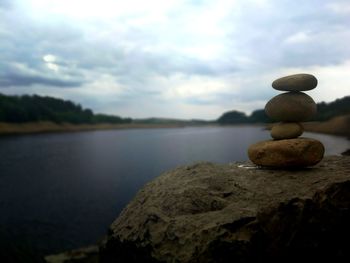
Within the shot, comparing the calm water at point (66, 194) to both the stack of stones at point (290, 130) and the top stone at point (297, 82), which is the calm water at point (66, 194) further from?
the top stone at point (297, 82)

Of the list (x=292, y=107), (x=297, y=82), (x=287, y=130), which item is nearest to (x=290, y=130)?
(x=287, y=130)

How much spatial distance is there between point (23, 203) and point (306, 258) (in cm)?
2325

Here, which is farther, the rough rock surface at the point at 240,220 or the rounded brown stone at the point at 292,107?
the rounded brown stone at the point at 292,107

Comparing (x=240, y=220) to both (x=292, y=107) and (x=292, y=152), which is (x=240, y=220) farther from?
(x=292, y=107)

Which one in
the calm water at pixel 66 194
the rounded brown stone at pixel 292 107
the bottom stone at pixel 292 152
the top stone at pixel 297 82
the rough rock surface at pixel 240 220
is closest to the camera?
the rough rock surface at pixel 240 220

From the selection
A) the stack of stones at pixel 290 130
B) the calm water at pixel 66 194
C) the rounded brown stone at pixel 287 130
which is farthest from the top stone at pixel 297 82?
the calm water at pixel 66 194

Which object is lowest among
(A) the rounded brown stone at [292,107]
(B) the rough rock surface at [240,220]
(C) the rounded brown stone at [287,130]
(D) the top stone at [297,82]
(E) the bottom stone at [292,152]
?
(B) the rough rock surface at [240,220]

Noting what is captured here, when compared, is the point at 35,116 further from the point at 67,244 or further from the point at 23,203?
the point at 67,244

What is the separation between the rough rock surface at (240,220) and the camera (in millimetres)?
7039

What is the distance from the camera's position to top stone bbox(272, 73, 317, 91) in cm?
923

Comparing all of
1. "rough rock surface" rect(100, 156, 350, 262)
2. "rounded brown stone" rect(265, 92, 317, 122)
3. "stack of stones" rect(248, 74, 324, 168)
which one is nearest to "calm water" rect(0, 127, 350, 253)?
"rough rock surface" rect(100, 156, 350, 262)

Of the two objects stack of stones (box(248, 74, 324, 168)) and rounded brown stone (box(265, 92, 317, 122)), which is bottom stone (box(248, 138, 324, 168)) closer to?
stack of stones (box(248, 74, 324, 168))

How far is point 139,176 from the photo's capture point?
3719 cm

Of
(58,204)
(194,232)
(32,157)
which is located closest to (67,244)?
(58,204)
